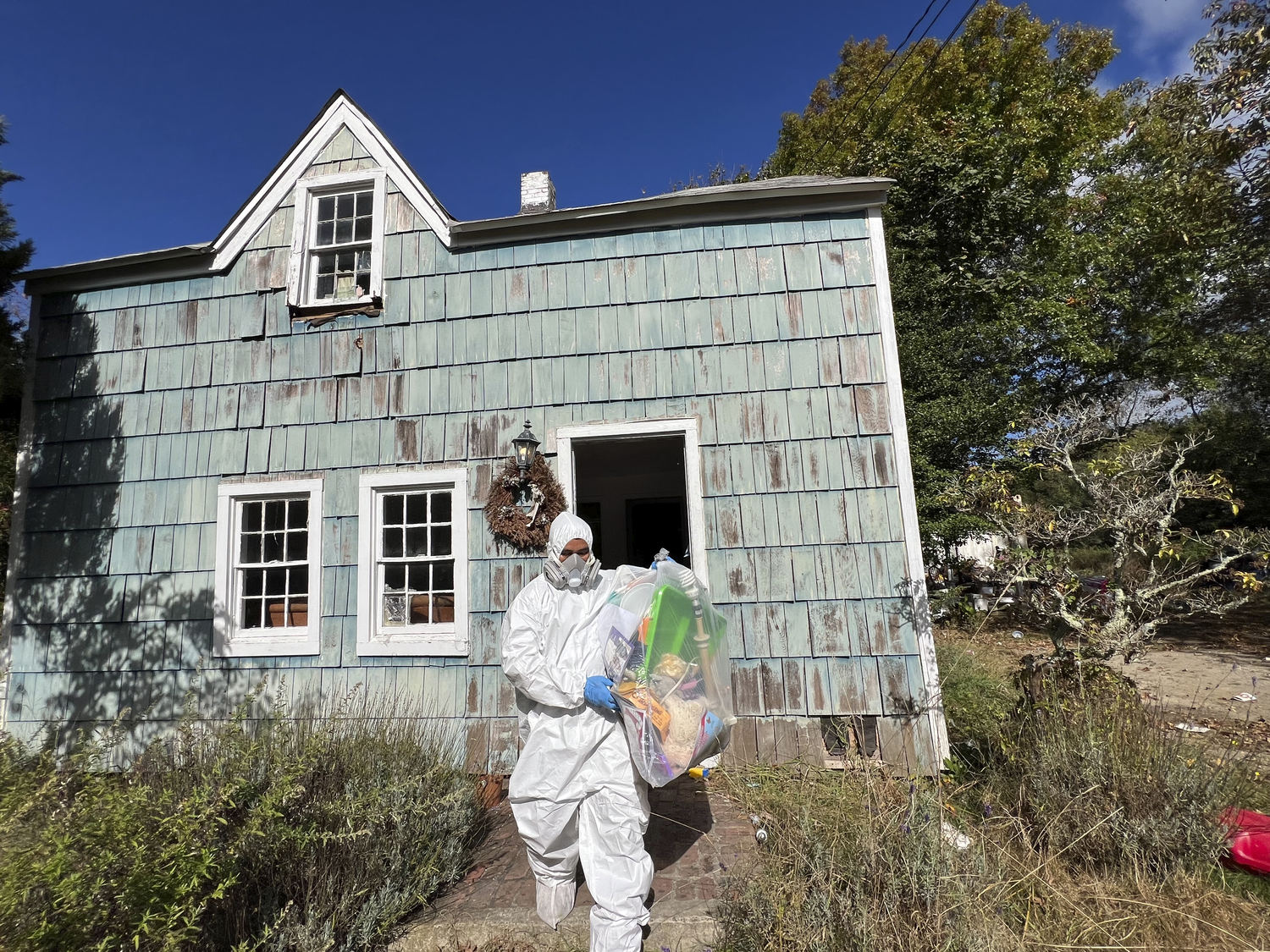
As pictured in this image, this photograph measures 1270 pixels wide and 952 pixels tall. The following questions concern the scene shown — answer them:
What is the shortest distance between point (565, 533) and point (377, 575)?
293 centimetres

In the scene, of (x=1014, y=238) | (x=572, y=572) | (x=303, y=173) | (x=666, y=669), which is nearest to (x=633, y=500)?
(x=303, y=173)

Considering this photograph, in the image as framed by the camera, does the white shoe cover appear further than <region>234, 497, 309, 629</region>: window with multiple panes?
No

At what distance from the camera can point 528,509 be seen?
512cm

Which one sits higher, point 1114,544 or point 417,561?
point 417,561

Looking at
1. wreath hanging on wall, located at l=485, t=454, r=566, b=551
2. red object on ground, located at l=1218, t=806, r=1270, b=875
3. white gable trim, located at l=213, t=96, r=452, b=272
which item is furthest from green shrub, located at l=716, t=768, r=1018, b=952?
white gable trim, located at l=213, t=96, r=452, b=272

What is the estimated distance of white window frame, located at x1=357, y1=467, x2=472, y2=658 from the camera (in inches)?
201

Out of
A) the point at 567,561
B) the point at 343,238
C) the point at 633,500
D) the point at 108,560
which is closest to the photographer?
the point at 567,561

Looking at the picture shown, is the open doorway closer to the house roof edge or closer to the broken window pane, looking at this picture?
the house roof edge

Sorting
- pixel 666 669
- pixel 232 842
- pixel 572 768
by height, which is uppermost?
pixel 666 669

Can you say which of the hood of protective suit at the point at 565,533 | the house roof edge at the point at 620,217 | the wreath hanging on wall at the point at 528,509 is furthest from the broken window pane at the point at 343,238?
the hood of protective suit at the point at 565,533

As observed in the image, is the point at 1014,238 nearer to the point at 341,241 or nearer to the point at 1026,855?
the point at 341,241

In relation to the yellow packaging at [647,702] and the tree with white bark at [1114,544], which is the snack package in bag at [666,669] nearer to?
the yellow packaging at [647,702]

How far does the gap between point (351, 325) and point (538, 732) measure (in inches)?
169

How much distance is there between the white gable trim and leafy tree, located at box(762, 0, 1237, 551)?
344 inches
